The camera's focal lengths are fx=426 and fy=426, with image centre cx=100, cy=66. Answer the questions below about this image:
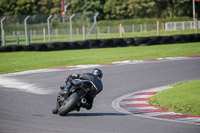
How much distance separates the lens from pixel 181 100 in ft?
33.3

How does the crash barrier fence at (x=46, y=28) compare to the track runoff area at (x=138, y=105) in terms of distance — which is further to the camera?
the crash barrier fence at (x=46, y=28)

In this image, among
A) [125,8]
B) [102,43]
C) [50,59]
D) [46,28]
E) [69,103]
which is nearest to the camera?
[69,103]

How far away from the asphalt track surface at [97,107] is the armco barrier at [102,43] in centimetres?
1042

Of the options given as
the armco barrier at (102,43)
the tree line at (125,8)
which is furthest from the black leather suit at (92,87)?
the tree line at (125,8)

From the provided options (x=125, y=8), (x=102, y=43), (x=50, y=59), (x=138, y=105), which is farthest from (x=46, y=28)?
(x=125, y=8)

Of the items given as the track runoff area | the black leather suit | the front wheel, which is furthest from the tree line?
the front wheel

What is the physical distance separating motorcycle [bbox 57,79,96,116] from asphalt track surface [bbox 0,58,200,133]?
8.0 inches

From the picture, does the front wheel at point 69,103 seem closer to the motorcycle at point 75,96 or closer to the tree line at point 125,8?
the motorcycle at point 75,96

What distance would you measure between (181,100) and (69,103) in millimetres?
3127

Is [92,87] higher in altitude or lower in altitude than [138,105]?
higher

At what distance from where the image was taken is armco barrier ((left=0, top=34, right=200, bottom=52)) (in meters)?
27.7

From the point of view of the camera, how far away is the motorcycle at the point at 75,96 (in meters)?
8.35

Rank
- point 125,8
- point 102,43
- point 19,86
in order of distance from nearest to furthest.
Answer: point 19,86, point 102,43, point 125,8

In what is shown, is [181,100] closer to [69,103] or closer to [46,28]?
[69,103]
